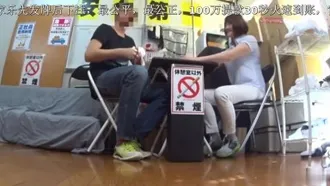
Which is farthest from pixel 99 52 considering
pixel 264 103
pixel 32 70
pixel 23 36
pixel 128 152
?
pixel 23 36

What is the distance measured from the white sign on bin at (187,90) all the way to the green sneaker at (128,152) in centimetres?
A: 26

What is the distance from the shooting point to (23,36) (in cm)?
327

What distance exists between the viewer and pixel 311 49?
2.16m

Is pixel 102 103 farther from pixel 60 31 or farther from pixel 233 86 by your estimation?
pixel 60 31

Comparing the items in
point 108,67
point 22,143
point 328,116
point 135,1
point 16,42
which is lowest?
point 22,143

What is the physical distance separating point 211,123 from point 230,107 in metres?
0.14

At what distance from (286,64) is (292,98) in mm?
343

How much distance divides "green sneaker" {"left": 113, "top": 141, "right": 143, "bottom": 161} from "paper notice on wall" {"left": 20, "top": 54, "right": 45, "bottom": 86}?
183cm

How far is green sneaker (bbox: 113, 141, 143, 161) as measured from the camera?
5.07 feet

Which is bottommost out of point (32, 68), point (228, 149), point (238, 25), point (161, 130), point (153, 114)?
point (228, 149)

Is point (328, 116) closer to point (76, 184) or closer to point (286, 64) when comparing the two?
point (286, 64)

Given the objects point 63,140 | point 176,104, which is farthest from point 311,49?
point 63,140

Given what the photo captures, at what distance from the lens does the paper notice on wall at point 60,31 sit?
324cm

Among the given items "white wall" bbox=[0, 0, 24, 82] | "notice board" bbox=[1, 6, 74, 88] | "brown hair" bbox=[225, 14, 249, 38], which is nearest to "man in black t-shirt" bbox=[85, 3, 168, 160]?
"brown hair" bbox=[225, 14, 249, 38]
